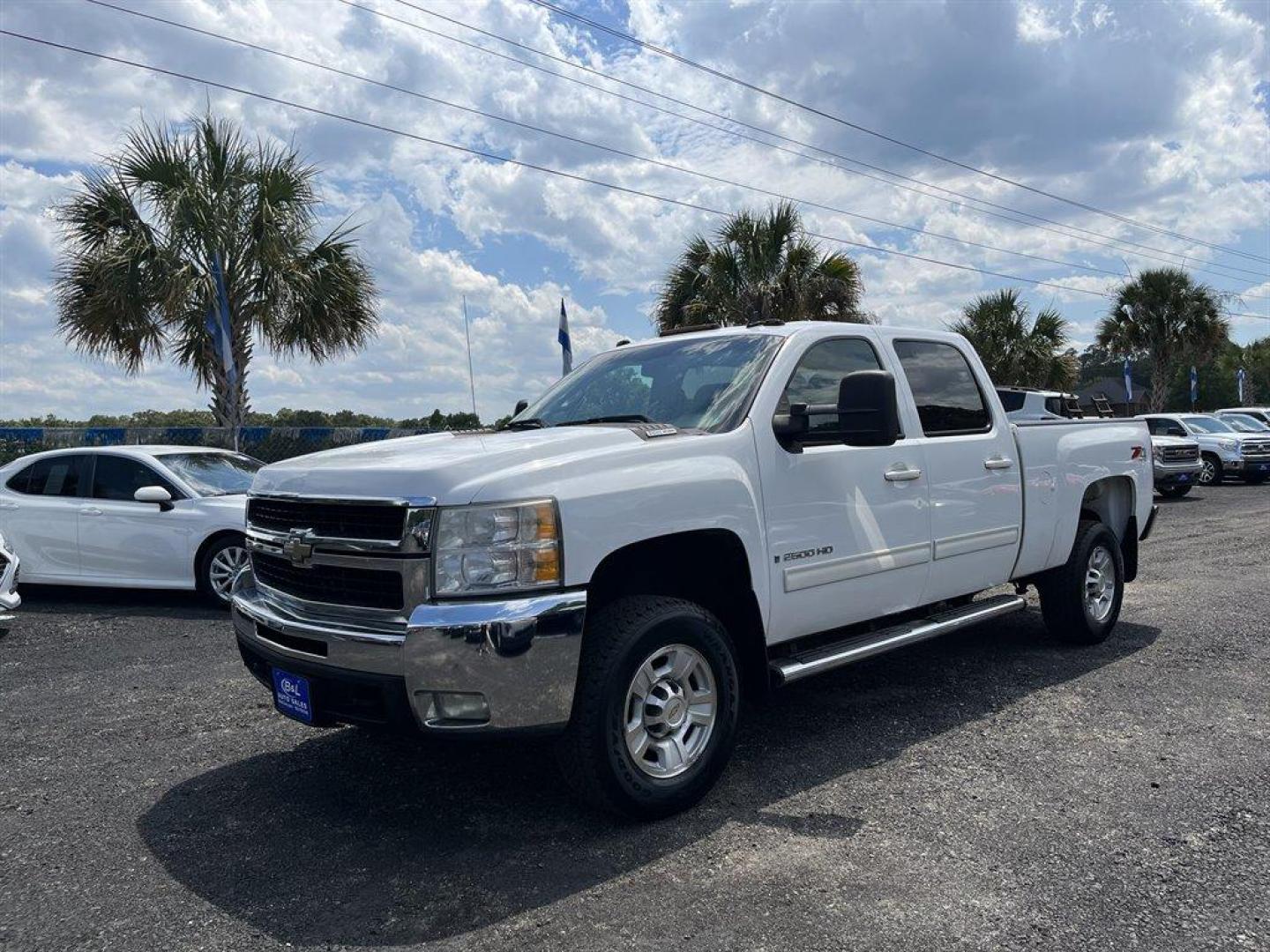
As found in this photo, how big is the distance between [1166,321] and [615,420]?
34698mm

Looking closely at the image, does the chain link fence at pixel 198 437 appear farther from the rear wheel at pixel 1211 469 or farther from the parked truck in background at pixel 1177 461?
the rear wheel at pixel 1211 469

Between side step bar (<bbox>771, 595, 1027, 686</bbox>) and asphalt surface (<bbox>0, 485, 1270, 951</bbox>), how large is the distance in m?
0.45

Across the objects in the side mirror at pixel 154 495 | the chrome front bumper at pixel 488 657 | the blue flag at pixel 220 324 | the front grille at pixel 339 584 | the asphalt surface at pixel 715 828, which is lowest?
the asphalt surface at pixel 715 828

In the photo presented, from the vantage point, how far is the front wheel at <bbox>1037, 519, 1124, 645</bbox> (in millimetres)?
6293

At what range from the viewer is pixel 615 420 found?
14.6 ft

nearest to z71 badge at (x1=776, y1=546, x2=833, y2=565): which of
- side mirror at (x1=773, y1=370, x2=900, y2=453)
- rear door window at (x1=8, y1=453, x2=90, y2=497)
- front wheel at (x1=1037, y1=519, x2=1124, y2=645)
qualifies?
side mirror at (x1=773, y1=370, x2=900, y2=453)

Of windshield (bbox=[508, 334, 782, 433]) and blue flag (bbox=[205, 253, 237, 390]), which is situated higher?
blue flag (bbox=[205, 253, 237, 390])

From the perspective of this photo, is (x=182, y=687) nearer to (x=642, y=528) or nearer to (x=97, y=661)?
(x=97, y=661)

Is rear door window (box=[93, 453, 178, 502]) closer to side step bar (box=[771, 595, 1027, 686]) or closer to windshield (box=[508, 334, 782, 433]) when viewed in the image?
windshield (box=[508, 334, 782, 433])

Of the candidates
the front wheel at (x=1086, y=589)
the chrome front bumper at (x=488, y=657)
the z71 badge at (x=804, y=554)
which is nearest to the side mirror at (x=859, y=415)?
the z71 badge at (x=804, y=554)

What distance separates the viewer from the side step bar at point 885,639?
13.8 ft

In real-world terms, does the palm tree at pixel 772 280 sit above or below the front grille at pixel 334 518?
above

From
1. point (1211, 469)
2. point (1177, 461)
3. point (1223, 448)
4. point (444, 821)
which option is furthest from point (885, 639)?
point (1211, 469)

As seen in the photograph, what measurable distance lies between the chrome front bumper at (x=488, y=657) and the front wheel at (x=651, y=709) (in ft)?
0.45
